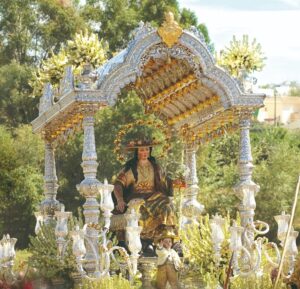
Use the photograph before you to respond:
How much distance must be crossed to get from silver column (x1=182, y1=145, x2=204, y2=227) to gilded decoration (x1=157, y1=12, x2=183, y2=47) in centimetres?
405

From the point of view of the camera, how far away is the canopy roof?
55.2 ft

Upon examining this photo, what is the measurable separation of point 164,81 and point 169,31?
8.07 feet

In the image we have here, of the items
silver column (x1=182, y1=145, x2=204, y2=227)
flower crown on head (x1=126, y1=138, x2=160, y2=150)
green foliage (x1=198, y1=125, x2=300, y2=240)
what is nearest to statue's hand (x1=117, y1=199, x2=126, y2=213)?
flower crown on head (x1=126, y1=138, x2=160, y2=150)

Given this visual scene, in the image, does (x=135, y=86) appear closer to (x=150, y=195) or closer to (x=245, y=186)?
(x=150, y=195)

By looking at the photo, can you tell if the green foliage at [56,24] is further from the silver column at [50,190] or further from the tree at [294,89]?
the tree at [294,89]

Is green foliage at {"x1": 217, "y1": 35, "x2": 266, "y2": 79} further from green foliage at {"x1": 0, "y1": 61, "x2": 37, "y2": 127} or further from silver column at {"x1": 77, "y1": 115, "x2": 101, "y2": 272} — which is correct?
green foliage at {"x1": 0, "y1": 61, "x2": 37, "y2": 127}

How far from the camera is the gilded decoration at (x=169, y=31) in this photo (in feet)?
55.8

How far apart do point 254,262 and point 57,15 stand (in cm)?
3055

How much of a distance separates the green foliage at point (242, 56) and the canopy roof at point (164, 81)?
0.57 m

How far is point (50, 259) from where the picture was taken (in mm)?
17219

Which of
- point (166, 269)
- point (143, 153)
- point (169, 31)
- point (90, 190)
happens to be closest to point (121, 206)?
point (143, 153)

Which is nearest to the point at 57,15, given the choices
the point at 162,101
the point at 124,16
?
the point at 124,16

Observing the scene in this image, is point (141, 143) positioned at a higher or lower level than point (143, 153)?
higher

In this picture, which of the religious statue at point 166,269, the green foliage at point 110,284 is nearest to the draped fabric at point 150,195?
the religious statue at point 166,269
